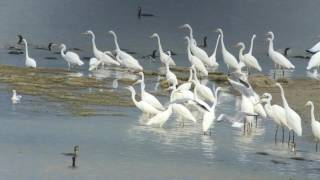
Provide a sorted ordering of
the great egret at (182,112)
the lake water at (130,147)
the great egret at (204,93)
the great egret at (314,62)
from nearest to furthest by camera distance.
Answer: the lake water at (130,147)
the great egret at (182,112)
the great egret at (204,93)
the great egret at (314,62)

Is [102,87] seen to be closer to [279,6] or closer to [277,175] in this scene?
[277,175]

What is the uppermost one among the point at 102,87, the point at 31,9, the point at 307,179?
the point at 31,9

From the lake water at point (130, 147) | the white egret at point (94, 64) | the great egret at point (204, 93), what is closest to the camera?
the lake water at point (130, 147)

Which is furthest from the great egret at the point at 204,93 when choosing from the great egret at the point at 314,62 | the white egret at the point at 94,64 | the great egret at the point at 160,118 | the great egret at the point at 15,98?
the white egret at the point at 94,64

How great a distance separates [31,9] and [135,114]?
2972cm

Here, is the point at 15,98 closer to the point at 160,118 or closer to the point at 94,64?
the point at 160,118

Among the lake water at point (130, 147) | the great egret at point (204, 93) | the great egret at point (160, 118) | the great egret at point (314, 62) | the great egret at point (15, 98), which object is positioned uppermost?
the great egret at point (314, 62)

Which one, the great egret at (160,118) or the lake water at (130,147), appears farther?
the great egret at (160,118)

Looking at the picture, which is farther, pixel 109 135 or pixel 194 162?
pixel 109 135

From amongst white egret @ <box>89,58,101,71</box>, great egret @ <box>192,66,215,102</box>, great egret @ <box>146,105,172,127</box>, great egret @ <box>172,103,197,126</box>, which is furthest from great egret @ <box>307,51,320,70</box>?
great egret @ <box>146,105,172,127</box>

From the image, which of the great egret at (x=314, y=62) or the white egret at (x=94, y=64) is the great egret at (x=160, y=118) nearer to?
the white egret at (x=94, y=64)

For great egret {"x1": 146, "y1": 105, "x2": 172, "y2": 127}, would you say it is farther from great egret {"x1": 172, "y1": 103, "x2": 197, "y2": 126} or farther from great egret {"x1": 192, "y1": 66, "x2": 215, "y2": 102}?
great egret {"x1": 192, "y1": 66, "x2": 215, "y2": 102}

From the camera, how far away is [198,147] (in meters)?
16.7

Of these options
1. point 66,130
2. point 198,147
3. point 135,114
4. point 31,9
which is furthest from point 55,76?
point 31,9
